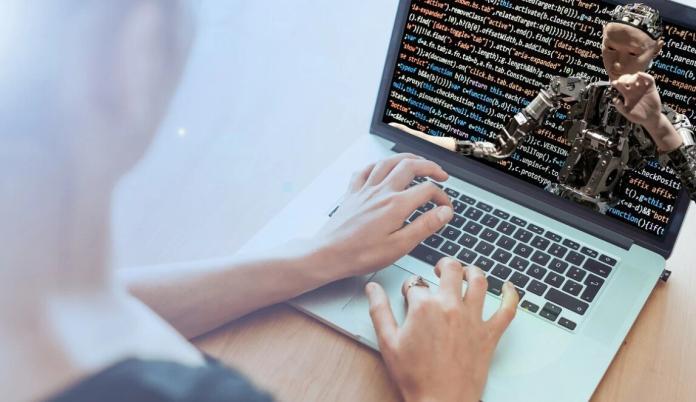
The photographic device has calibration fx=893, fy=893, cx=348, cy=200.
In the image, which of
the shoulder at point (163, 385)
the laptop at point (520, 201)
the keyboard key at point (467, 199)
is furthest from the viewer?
the keyboard key at point (467, 199)

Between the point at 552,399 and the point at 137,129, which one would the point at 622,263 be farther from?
the point at 137,129

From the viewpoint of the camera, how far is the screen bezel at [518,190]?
2.57 ft

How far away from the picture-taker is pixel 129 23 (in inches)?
25.5

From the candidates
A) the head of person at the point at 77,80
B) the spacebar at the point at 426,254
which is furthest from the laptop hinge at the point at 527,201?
the head of person at the point at 77,80

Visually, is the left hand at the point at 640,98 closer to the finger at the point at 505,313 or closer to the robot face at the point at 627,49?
the robot face at the point at 627,49

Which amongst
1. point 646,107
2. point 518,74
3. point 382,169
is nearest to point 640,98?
point 646,107

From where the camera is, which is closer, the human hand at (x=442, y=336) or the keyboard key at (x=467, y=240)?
the human hand at (x=442, y=336)

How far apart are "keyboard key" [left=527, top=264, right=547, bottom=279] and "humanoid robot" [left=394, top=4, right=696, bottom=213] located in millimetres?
88

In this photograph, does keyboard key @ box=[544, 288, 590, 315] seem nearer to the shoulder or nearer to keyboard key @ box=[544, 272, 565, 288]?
keyboard key @ box=[544, 272, 565, 288]

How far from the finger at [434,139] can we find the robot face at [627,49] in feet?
0.53

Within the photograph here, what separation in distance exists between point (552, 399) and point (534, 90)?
278 mm

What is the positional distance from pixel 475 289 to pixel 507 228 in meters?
0.10

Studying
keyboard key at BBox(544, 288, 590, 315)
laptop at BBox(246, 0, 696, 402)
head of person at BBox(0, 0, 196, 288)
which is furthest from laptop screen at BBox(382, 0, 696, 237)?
head of person at BBox(0, 0, 196, 288)

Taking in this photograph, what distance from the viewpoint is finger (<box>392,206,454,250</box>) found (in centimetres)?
75
